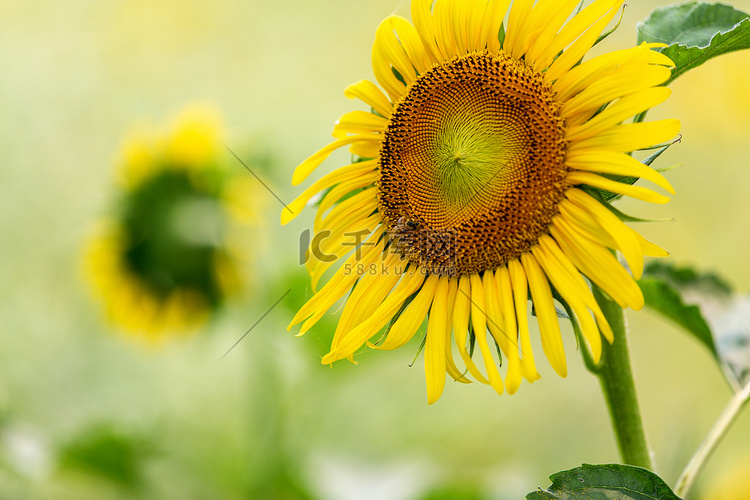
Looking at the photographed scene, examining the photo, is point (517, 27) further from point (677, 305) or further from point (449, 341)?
point (677, 305)

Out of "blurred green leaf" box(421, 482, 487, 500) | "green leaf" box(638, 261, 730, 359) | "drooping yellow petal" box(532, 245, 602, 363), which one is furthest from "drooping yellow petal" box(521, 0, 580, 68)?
"blurred green leaf" box(421, 482, 487, 500)

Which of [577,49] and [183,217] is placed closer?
[577,49]

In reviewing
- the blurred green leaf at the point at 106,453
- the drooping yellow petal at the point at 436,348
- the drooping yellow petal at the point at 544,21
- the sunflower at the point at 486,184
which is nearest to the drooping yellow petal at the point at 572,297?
the sunflower at the point at 486,184

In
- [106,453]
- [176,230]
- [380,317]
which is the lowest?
[380,317]

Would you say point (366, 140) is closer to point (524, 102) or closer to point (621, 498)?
point (524, 102)

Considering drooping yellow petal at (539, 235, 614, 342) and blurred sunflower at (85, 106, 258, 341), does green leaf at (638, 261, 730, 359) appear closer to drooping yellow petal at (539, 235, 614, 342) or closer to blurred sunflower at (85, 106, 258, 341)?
drooping yellow petal at (539, 235, 614, 342)

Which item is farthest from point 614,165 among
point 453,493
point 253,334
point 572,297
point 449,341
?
point 253,334
